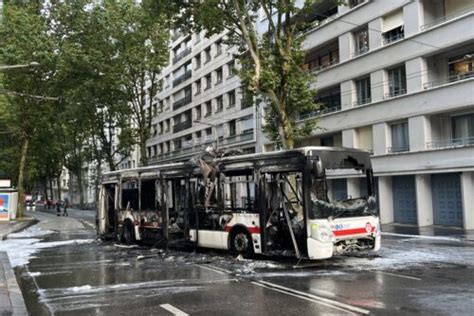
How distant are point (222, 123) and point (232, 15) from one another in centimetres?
2843

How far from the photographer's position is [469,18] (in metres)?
24.6

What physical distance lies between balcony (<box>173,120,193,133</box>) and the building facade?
24240 mm

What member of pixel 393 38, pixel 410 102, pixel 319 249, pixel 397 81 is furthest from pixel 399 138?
pixel 319 249

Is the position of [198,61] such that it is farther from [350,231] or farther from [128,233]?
[350,231]

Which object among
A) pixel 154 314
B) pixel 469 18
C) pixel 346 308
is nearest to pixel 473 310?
pixel 346 308

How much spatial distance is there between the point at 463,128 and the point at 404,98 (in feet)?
11.9

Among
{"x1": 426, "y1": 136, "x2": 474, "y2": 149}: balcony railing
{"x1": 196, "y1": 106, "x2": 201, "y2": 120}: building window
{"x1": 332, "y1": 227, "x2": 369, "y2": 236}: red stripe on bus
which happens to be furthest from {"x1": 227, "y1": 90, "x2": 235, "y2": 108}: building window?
{"x1": 332, "y1": 227, "x2": 369, "y2": 236}: red stripe on bus

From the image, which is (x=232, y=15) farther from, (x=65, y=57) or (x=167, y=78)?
(x=167, y=78)

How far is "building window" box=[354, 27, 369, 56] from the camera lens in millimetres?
31828

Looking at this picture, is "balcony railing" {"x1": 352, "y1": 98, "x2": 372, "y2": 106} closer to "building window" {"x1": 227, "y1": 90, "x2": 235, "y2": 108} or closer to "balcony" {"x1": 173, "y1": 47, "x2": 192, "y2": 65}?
"building window" {"x1": 227, "y1": 90, "x2": 235, "y2": 108}

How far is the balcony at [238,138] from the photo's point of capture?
4494 centimetres

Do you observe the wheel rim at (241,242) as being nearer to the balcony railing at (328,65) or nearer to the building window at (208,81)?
the balcony railing at (328,65)

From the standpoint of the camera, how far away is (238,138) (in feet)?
153

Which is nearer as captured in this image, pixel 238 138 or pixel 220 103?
pixel 238 138
